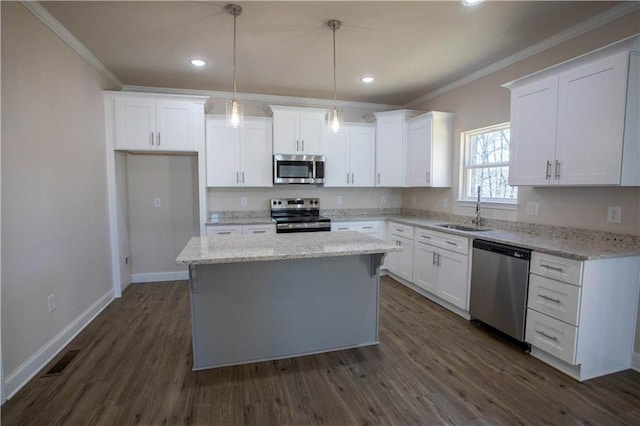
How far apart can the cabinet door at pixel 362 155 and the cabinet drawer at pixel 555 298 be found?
9.04ft

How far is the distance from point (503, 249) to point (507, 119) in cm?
146

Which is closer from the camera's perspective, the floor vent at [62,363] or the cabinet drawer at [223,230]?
the floor vent at [62,363]

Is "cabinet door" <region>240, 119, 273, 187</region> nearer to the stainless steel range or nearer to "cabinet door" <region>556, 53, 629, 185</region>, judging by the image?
the stainless steel range

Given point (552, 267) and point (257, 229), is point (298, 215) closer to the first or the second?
point (257, 229)

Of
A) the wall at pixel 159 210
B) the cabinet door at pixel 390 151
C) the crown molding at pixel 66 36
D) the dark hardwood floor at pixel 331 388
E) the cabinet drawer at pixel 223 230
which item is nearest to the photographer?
the dark hardwood floor at pixel 331 388

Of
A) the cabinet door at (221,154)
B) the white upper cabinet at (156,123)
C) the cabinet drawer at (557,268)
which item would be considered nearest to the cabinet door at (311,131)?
the cabinet door at (221,154)

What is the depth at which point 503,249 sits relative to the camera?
2.77m

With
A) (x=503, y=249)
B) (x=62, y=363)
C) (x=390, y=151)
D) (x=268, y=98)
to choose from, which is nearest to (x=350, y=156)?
(x=390, y=151)

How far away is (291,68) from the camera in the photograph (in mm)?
3555

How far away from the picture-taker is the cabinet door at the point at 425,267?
371 centimetres

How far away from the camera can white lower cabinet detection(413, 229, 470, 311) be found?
10.7ft

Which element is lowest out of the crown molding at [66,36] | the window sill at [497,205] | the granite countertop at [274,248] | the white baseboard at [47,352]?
the white baseboard at [47,352]

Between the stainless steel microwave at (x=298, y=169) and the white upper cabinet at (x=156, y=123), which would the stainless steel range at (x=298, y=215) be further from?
the white upper cabinet at (x=156, y=123)

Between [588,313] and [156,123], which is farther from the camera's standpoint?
[156,123]
